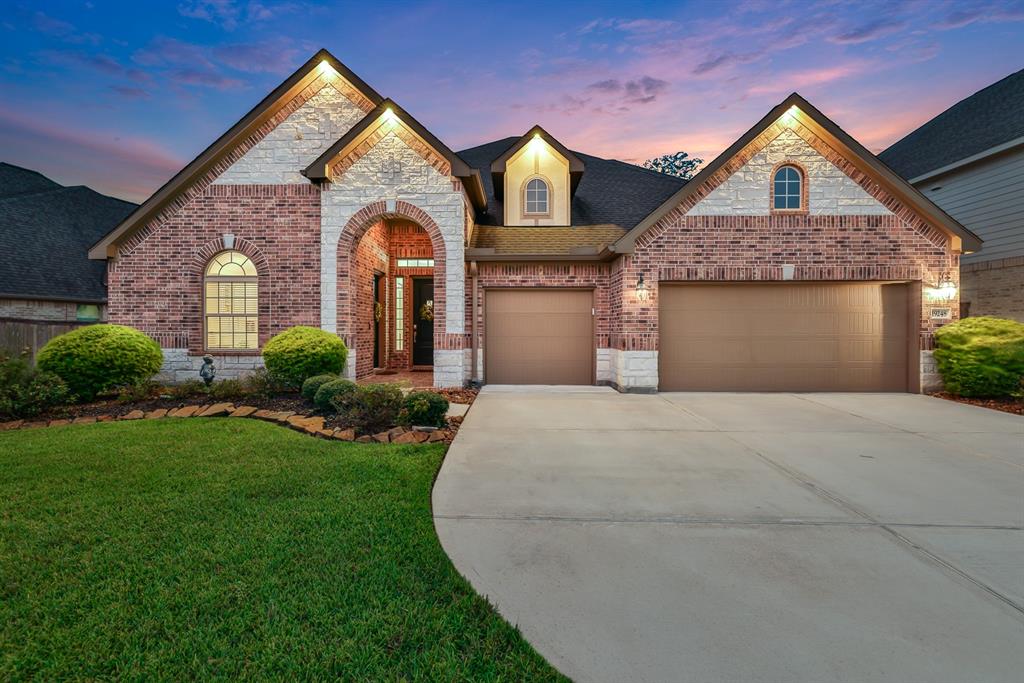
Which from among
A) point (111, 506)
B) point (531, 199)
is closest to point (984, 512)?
point (111, 506)

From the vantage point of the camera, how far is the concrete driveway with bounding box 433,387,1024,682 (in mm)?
2090

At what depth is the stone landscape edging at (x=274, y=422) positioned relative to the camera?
5.88m

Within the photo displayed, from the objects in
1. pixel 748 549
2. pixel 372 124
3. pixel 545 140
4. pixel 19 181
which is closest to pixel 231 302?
pixel 372 124

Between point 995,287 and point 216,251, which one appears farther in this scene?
point 995,287

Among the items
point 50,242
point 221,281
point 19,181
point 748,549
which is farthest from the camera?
point 19,181

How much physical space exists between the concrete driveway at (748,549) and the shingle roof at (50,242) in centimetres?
1601

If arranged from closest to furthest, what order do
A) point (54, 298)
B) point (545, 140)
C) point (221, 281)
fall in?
point (221, 281)
point (545, 140)
point (54, 298)

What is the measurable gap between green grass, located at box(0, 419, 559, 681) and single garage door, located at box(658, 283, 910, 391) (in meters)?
7.64

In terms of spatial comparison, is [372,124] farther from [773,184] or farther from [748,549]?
[748,549]

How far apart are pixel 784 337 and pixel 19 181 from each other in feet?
90.4

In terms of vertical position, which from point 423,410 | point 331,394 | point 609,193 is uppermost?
point 609,193

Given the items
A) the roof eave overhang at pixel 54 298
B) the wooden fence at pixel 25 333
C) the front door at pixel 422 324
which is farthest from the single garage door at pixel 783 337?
the roof eave overhang at pixel 54 298

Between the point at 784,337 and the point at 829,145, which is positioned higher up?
the point at 829,145

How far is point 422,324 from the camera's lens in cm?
1395
